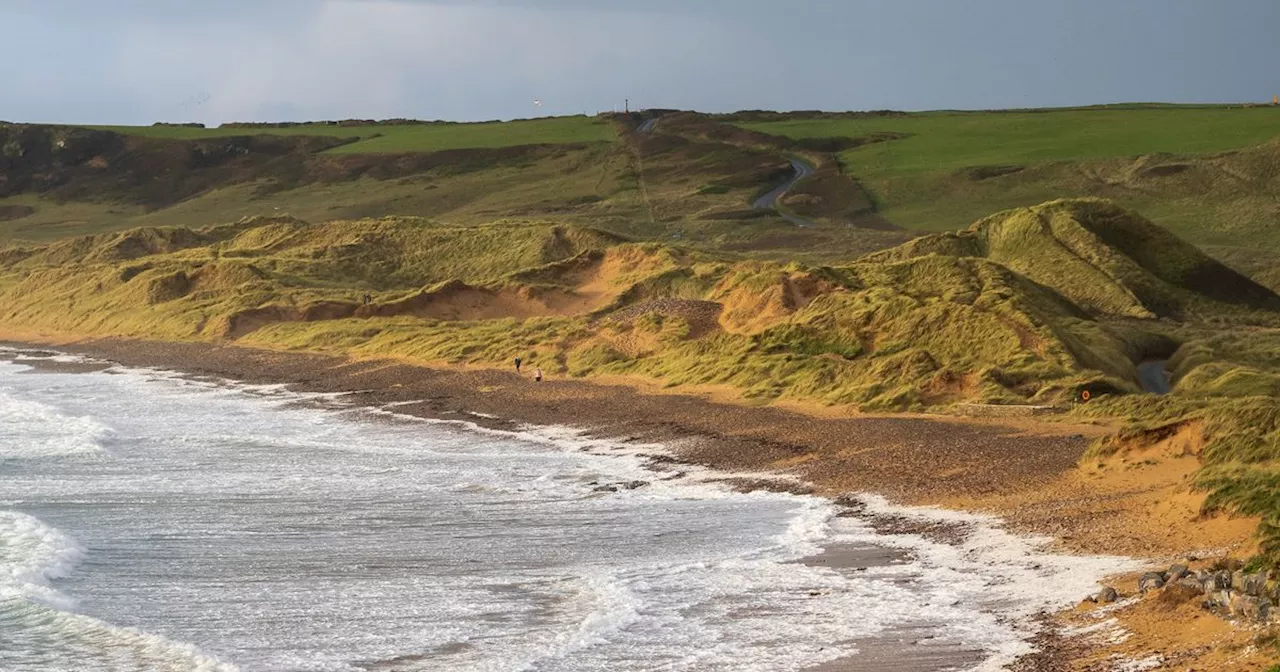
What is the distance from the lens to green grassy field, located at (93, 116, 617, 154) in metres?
133

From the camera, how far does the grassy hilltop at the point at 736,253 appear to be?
33.6m

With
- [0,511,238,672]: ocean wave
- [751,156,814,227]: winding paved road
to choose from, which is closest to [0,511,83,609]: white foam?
[0,511,238,672]: ocean wave

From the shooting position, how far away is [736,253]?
6850 centimetres

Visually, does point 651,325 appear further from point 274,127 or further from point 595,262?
→ point 274,127

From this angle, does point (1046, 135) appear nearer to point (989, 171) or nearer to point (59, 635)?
point (989, 171)

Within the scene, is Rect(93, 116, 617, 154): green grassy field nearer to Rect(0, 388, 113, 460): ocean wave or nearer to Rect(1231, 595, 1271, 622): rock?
Rect(0, 388, 113, 460): ocean wave

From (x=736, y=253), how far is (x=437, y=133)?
8192 cm

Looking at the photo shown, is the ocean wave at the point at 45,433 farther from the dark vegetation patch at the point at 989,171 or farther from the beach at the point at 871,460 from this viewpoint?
the dark vegetation patch at the point at 989,171

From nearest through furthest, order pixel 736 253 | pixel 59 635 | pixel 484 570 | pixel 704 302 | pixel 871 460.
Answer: pixel 59 635, pixel 484 570, pixel 871 460, pixel 704 302, pixel 736 253

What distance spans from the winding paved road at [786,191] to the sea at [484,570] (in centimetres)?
5951

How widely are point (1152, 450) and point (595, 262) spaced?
1554 inches

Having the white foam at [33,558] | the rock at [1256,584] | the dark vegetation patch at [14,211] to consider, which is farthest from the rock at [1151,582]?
the dark vegetation patch at [14,211]

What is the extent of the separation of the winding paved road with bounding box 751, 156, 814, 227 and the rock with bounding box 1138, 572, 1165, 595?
231ft

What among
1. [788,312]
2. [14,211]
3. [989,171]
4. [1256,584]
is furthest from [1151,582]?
[14,211]
